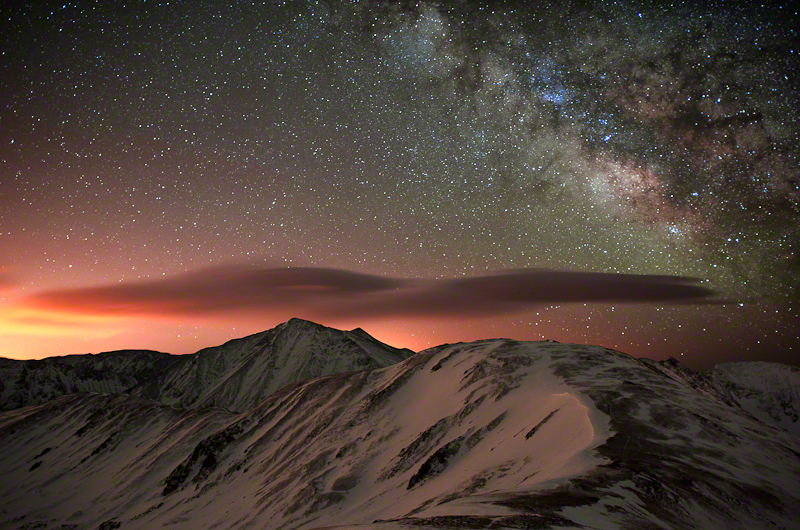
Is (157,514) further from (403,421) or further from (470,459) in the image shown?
(470,459)

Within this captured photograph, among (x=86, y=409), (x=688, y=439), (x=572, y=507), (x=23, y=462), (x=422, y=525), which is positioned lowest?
(x=23, y=462)

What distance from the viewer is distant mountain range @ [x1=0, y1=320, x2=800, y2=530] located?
29859 mm

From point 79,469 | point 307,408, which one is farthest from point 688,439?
point 79,469

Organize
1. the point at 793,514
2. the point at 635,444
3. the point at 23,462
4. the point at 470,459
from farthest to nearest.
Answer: the point at 23,462, the point at 470,459, the point at 635,444, the point at 793,514

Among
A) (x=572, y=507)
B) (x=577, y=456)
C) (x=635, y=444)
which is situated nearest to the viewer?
(x=572, y=507)

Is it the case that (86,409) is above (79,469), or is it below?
above

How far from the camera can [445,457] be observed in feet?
198

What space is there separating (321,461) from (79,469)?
95.7 m

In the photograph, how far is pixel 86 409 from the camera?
173000 millimetres

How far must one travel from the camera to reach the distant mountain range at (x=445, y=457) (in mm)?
29859

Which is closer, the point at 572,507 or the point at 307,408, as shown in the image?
the point at 572,507

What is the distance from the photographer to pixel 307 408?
4232 inches

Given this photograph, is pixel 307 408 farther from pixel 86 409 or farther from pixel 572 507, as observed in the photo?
pixel 86 409

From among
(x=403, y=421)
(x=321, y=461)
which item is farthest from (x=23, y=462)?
(x=403, y=421)
